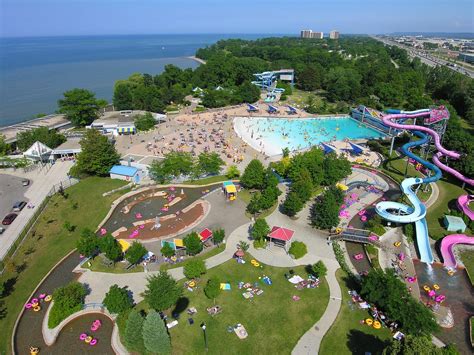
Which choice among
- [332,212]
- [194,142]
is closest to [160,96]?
[194,142]

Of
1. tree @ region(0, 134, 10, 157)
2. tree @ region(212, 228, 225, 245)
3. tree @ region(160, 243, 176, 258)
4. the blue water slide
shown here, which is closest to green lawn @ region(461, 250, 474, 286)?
the blue water slide

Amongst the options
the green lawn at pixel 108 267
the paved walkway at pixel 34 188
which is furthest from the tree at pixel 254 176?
the paved walkway at pixel 34 188

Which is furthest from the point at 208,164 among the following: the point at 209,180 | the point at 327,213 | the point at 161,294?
the point at 161,294

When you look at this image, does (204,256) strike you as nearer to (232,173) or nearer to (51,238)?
(51,238)

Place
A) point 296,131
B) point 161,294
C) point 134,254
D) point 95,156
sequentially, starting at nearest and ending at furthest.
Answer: point 161,294 < point 134,254 < point 95,156 < point 296,131

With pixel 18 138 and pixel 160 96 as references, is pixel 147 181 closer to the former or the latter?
pixel 18 138

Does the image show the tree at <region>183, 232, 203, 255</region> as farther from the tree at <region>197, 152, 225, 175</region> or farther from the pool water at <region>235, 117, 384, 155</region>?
the pool water at <region>235, 117, 384, 155</region>

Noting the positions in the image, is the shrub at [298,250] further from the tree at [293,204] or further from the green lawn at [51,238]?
the green lawn at [51,238]
